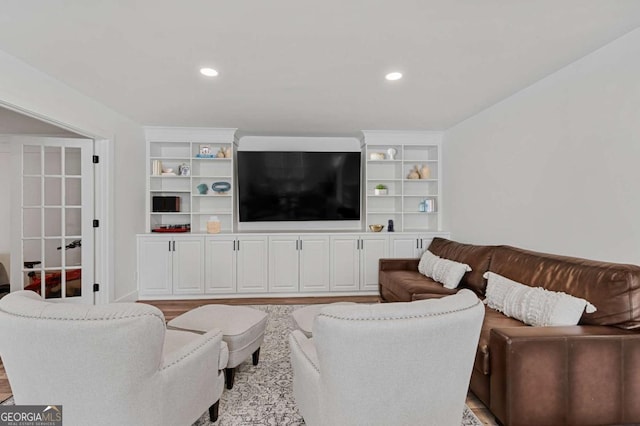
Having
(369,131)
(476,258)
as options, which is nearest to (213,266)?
(369,131)

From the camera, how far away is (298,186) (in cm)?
483

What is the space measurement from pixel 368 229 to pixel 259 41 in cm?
328

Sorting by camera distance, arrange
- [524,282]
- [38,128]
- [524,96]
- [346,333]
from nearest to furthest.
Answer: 1. [346,333]
2. [524,282]
3. [524,96]
4. [38,128]

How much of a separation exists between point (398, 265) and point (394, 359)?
313 centimetres

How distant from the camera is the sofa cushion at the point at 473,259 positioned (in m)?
3.07

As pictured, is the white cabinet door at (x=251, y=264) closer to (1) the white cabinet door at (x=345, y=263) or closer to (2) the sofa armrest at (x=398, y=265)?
(1) the white cabinet door at (x=345, y=263)

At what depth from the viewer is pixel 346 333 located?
1.10 metres

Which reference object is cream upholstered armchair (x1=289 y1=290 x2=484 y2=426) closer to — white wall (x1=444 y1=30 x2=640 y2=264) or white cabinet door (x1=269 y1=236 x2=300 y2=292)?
white wall (x1=444 y1=30 x2=640 y2=264)

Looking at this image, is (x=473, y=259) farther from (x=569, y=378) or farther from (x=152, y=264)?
(x=152, y=264)

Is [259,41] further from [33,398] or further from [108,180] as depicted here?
[108,180]

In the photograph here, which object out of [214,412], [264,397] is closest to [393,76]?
[264,397]

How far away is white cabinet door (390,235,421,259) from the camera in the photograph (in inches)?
182

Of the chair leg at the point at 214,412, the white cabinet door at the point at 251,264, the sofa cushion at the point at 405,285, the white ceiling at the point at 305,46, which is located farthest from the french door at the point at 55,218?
the sofa cushion at the point at 405,285

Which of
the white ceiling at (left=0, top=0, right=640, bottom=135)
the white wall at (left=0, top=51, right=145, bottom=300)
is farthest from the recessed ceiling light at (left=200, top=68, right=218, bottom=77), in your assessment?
the white wall at (left=0, top=51, right=145, bottom=300)
